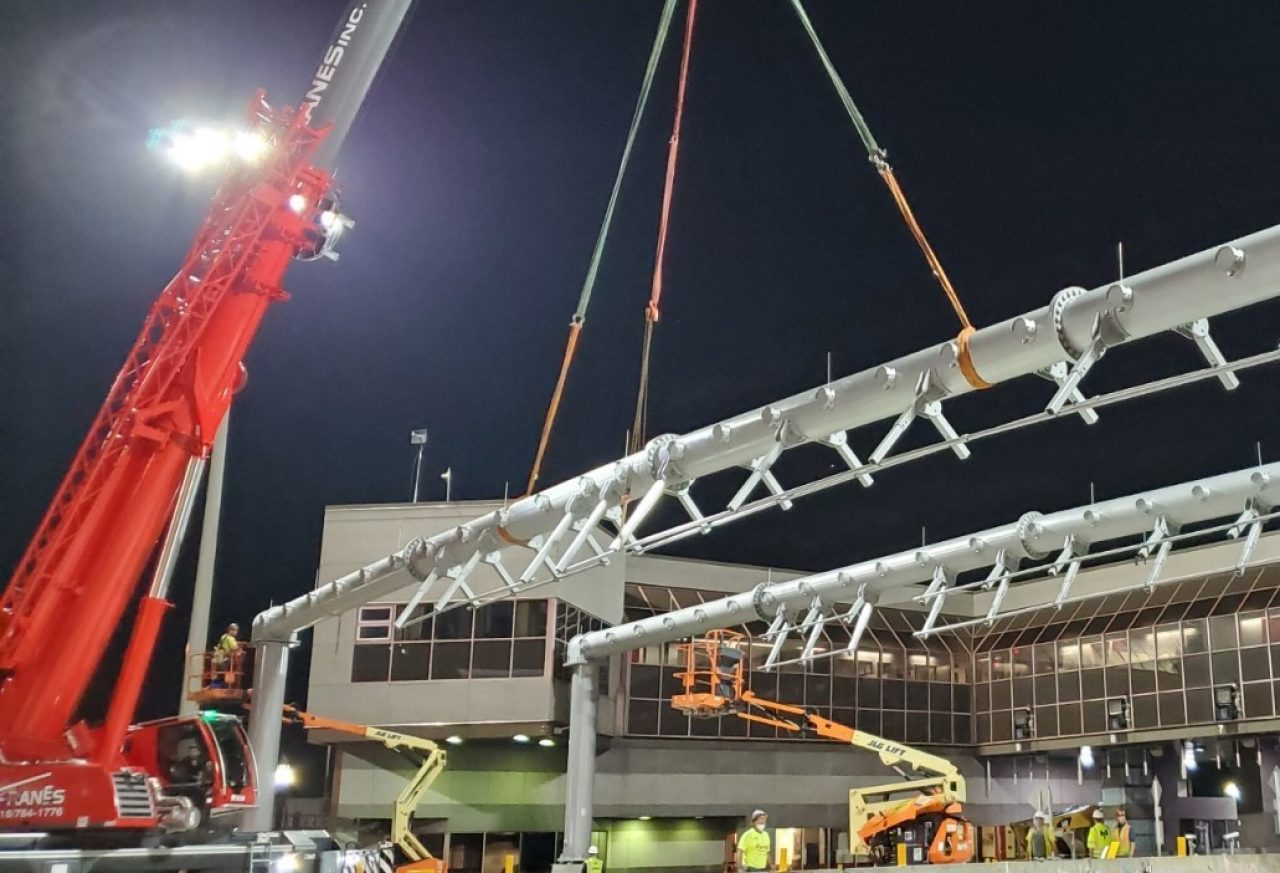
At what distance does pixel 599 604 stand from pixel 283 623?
15.9 m

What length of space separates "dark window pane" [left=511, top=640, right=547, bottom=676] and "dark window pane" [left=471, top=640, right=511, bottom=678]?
18 cm

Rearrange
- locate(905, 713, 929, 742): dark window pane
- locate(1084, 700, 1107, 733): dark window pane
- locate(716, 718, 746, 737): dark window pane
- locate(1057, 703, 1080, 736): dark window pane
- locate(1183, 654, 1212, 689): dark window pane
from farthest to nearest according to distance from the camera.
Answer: locate(905, 713, 929, 742): dark window pane → locate(1057, 703, 1080, 736): dark window pane → locate(1084, 700, 1107, 733): dark window pane → locate(716, 718, 746, 737): dark window pane → locate(1183, 654, 1212, 689): dark window pane

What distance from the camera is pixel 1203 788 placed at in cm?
4584

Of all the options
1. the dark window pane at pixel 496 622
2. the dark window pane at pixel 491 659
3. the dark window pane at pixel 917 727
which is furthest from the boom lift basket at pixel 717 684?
the dark window pane at pixel 917 727

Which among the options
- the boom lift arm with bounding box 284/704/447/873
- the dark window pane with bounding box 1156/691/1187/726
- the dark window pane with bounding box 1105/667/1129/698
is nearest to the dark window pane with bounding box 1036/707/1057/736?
the dark window pane with bounding box 1105/667/1129/698

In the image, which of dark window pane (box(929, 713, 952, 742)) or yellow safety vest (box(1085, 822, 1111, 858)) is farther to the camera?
dark window pane (box(929, 713, 952, 742))

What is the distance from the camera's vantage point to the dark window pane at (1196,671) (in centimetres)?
3781

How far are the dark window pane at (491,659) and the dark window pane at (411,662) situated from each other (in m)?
1.41

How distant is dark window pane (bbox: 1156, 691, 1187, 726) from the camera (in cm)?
3809

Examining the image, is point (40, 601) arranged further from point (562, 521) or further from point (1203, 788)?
point (1203, 788)

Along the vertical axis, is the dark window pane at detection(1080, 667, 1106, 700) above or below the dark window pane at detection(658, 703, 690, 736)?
above

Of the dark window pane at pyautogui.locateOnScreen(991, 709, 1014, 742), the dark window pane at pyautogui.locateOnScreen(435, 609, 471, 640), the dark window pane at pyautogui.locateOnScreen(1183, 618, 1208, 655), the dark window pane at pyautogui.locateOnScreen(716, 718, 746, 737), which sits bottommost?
the dark window pane at pyautogui.locateOnScreen(716, 718, 746, 737)

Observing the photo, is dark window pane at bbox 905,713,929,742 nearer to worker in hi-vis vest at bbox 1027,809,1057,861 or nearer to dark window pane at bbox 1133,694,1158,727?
dark window pane at bbox 1133,694,1158,727

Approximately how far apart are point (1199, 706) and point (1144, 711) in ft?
6.63
